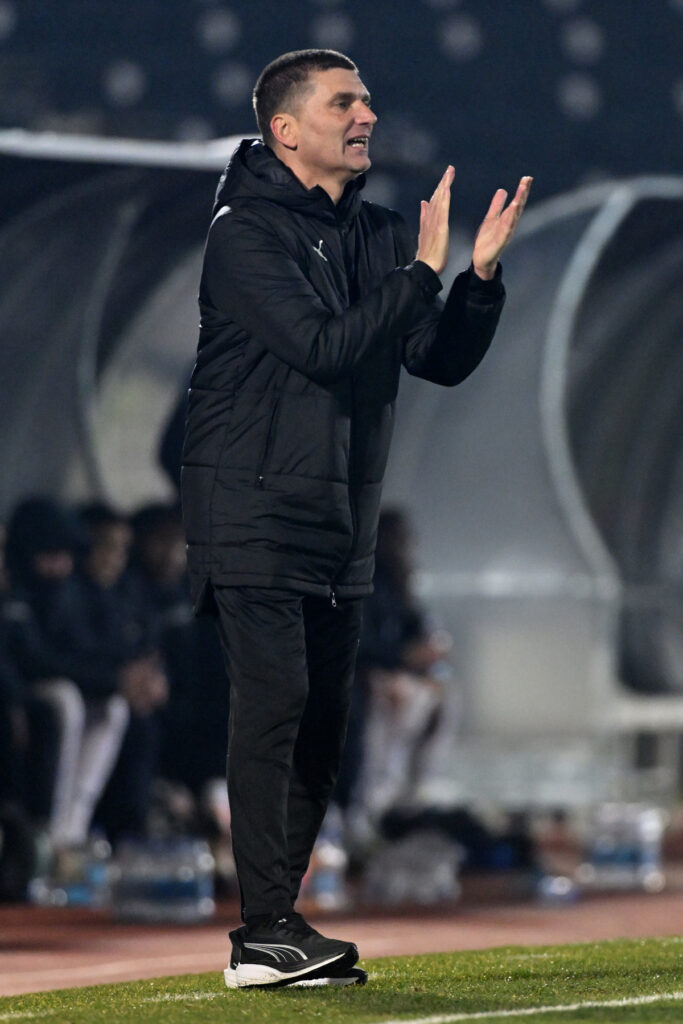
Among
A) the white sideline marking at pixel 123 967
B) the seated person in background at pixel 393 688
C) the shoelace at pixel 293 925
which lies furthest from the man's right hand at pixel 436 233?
the seated person in background at pixel 393 688

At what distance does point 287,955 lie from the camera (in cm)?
443

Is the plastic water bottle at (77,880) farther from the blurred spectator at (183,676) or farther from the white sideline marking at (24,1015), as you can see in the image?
the white sideline marking at (24,1015)

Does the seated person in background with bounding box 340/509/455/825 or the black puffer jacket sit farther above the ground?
the black puffer jacket

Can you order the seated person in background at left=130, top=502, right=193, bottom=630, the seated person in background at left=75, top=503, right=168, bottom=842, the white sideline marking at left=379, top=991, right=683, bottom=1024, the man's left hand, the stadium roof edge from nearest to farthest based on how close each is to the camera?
the white sideline marking at left=379, top=991, right=683, bottom=1024 < the man's left hand < the stadium roof edge < the seated person in background at left=75, top=503, right=168, bottom=842 < the seated person in background at left=130, top=502, right=193, bottom=630

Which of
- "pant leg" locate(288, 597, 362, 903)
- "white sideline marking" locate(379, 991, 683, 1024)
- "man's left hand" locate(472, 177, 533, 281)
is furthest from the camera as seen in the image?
"pant leg" locate(288, 597, 362, 903)

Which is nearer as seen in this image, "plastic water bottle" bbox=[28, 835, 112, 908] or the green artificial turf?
the green artificial turf

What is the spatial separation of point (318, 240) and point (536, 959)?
1.70 m

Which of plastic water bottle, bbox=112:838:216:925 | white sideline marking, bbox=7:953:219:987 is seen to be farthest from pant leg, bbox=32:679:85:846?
white sideline marking, bbox=7:953:219:987

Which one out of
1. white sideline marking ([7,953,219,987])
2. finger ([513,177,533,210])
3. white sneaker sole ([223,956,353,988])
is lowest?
white sideline marking ([7,953,219,987])

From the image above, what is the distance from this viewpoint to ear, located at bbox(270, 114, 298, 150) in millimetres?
4598

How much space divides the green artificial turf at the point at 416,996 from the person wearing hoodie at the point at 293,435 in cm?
14

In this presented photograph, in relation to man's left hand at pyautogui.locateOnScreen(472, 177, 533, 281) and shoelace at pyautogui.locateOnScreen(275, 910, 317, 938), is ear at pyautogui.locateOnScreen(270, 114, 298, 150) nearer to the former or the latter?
man's left hand at pyautogui.locateOnScreen(472, 177, 533, 281)

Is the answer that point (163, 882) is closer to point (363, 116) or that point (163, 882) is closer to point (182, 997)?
point (182, 997)

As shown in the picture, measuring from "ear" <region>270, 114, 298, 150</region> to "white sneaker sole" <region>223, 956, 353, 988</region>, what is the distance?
1542 mm
